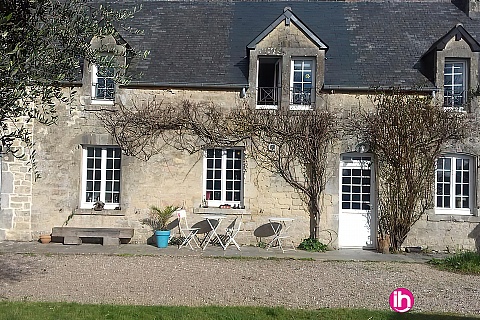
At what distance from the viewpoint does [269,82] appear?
1445 cm

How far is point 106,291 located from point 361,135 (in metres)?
8.10

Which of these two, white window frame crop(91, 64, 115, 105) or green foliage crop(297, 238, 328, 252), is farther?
white window frame crop(91, 64, 115, 105)

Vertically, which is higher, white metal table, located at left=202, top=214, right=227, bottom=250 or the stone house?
the stone house

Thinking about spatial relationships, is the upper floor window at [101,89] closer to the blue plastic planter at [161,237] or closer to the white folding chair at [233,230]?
the blue plastic planter at [161,237]

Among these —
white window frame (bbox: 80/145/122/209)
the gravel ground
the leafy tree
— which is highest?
the leafy tree

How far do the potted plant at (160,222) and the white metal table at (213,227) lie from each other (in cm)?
100

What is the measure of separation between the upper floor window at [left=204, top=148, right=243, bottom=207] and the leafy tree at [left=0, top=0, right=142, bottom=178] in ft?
22.5

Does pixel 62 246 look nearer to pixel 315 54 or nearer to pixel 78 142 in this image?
pixel 78 142

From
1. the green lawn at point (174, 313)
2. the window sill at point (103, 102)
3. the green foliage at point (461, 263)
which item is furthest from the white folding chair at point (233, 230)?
the green lawn at point (174, 313)

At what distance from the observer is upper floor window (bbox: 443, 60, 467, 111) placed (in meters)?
13.5

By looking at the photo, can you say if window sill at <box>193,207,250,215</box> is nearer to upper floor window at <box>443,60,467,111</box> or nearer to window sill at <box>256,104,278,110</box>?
window sill at <box>256,104,278,110</box>

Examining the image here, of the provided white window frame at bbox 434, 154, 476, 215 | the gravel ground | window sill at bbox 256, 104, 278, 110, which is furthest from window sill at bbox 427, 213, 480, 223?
window sill at bbox 256, 104, 278, 110

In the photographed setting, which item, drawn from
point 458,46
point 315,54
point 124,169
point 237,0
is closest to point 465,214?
point 458,46

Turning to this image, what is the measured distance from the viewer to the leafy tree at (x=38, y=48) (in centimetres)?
523
